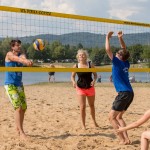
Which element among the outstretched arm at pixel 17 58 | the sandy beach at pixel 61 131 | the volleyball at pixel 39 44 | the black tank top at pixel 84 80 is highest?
the volleyball at pixel 39 44

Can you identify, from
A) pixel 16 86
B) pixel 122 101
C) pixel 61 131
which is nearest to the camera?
pixel 122 101

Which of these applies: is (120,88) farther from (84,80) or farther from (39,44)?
(39,44)

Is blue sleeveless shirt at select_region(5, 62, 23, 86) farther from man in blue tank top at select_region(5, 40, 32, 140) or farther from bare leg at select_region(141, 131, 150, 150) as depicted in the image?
bare leg at select_region(141, 131, 150, 150)

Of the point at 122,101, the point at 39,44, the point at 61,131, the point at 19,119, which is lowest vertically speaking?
the point at 61,131

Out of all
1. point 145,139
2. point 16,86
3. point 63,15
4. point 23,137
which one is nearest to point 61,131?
point 23,137

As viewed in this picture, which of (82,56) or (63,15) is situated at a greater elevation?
(63,15)

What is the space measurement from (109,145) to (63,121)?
1974 millimetres

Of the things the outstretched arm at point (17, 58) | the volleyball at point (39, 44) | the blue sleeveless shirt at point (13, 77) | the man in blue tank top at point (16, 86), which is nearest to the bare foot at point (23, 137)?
the man in blue tank top at point (16, 86)

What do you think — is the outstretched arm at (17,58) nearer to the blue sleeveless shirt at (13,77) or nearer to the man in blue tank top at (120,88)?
the blue sleeveless shirt at (13,77)

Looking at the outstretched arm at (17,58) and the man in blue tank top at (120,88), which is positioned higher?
the outstretched arm at (17,58)

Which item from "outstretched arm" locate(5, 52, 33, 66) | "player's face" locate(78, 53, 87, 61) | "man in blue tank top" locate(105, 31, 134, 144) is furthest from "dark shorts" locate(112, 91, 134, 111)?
"outstretched arm" locate(5, 52, 33, 66)

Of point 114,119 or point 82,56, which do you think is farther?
point 82,56

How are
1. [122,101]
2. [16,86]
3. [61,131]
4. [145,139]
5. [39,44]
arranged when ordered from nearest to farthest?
[145,139]
[122,101]
[16,86]
[39,44]
[61,131]

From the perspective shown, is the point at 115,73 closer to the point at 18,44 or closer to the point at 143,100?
the point at 18,44
